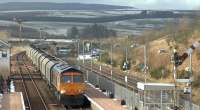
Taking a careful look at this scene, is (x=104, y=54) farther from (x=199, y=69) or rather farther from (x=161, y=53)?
(x=199, y=69)

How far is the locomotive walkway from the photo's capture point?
146 ft

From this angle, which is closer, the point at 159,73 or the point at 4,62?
the point at 4,62

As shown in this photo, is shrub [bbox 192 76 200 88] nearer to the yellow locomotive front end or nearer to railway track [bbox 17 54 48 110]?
the yellow locomotive front end

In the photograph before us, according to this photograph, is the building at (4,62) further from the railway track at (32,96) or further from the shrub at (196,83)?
the shrub at (196,83)

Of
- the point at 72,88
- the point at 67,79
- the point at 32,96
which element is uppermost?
the point at 67,79

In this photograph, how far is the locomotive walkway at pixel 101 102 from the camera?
146 ft

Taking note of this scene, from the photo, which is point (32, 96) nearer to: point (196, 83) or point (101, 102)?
Answer: point (101, 102)

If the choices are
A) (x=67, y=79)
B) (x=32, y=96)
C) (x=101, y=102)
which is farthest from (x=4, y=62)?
(x=101, y=102)

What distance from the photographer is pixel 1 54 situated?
245 feet

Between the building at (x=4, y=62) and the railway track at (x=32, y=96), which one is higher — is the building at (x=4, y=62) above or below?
above

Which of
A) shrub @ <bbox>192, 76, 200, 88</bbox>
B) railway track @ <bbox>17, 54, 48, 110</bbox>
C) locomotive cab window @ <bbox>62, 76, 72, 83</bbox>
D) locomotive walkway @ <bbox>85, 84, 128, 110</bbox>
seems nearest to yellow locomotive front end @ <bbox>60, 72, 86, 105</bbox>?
locomotive cab window @ <bbox>62, 76, 72, 83</bbox>

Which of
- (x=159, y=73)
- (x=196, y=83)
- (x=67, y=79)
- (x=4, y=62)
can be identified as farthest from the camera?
(x=159, y=73)

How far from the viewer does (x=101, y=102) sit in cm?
4781

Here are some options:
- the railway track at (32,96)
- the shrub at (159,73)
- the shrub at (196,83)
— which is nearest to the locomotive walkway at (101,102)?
the railway track at (32,96)
